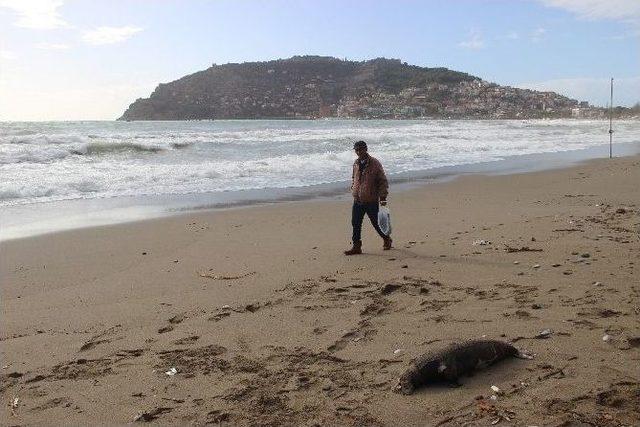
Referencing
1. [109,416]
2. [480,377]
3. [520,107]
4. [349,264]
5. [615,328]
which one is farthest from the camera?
[520,107]

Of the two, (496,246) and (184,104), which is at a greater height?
(184,104)

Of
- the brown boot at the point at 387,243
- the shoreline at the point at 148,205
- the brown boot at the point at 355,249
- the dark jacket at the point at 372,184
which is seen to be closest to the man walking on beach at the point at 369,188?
the dark jacket at the point at 372,184

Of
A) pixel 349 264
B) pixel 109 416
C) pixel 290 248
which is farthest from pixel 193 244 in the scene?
pixel 109 416

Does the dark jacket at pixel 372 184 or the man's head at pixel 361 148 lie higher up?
the man's head at pixel 361 148

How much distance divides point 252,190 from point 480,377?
37.3ft

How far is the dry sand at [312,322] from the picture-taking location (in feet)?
11.4

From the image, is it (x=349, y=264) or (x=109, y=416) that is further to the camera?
(x=349, y=264)

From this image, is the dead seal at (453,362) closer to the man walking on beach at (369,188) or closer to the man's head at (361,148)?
the man walking on beach at (369,188)

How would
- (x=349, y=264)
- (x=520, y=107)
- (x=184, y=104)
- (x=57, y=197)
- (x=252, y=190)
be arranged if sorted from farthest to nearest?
(x=520, y=107) → (x=184, y=104) → (x=252, y=190) → (x=57, y=197) → (x=349, y=264)

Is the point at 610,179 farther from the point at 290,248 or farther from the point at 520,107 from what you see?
the point at 520,107

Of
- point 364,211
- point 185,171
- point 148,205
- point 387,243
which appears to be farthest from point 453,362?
point 185,171

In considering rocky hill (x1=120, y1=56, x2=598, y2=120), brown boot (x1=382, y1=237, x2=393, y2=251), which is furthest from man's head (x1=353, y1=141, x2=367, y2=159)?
rocky hill (x1=120, y1=56, x2=598, y2=120)

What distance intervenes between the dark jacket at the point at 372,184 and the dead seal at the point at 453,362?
168 inches

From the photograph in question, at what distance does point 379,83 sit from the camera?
116m
